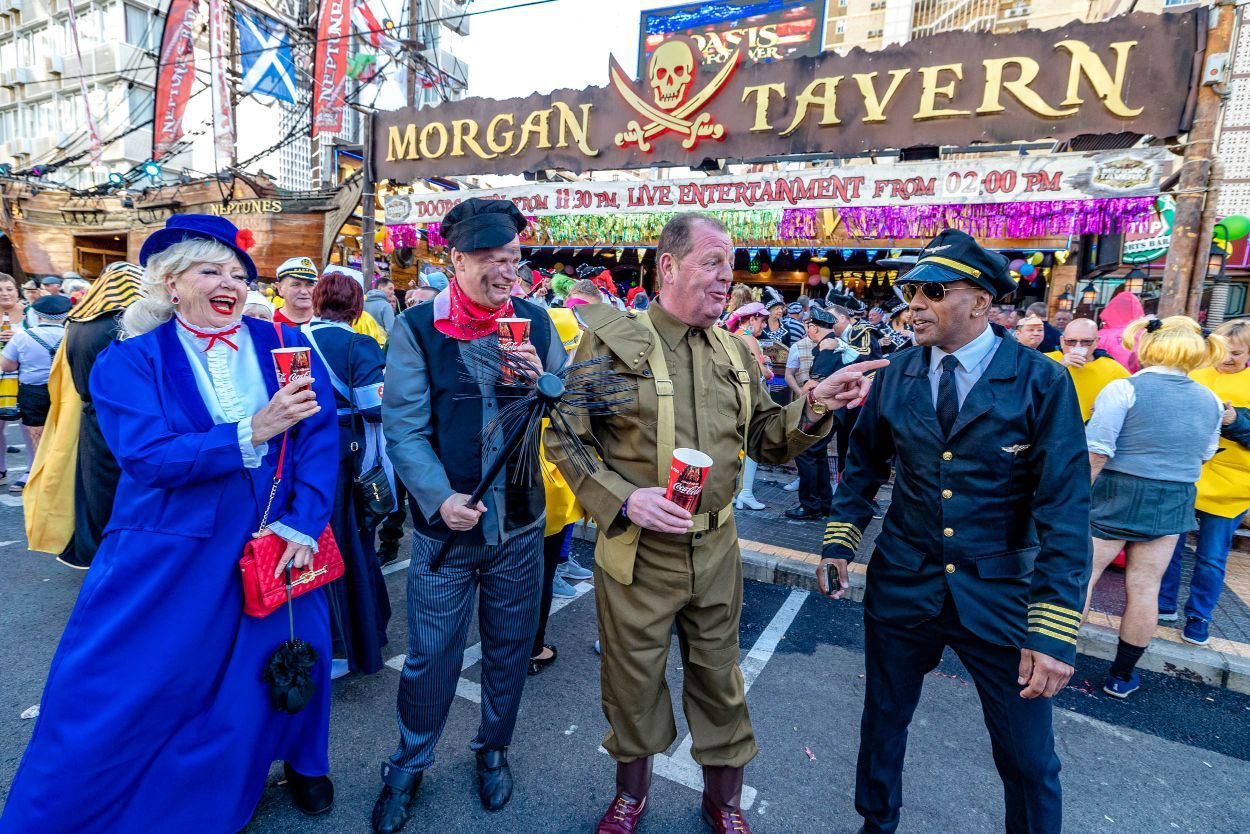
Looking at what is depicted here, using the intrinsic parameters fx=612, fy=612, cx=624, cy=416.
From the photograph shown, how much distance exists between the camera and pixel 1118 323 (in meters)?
6.23

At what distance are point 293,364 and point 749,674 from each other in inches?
112

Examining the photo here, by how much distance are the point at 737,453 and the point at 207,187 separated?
17.9 meters

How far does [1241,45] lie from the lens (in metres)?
17.5

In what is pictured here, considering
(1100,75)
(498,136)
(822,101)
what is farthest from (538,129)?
(1100,75)

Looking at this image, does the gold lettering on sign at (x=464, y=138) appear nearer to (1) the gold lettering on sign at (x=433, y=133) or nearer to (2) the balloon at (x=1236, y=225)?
(1) the gold lettering on sign at (x=433, y=133)

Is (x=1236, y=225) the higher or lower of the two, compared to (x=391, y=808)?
higher

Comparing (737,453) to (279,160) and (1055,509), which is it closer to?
(1055,509)

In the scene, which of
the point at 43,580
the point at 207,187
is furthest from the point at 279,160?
the point at 43,580

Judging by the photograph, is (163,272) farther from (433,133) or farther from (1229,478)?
(433,133)

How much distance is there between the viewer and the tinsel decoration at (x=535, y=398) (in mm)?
1960

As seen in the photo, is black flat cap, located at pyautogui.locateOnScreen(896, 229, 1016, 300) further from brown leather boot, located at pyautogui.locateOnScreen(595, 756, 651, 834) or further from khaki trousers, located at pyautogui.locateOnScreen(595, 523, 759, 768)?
brown leather boot, located at pyautogui.locateOnScreen(595, 756, 651, 834)

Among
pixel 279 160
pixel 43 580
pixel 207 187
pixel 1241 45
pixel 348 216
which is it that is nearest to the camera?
pixel 43 580

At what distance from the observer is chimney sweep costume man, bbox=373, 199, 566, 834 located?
7.29 ft

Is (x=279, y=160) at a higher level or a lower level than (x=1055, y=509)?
higher
